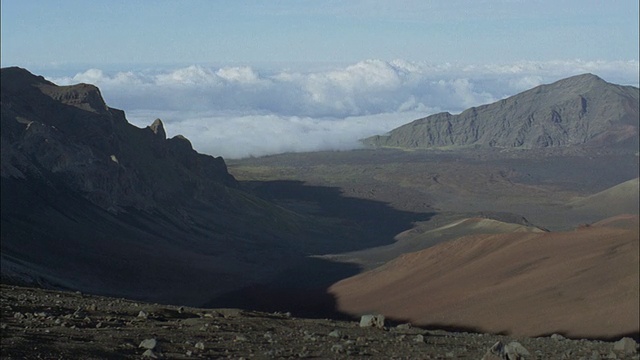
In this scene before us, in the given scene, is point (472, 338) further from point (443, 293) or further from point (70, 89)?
point (70, 89)

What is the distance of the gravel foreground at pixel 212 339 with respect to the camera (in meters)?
15.0

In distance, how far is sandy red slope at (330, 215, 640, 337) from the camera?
114 ft

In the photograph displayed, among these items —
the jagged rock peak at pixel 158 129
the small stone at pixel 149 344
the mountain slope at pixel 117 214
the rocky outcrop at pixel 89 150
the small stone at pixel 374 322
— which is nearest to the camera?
the small stone at pixel 149 344

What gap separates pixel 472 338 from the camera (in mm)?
24297

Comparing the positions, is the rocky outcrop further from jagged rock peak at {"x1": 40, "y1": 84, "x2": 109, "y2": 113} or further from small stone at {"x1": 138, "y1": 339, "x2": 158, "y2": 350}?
small stone at {"x1": 138, "y1": 339, "x2": 158, "y2": 350}

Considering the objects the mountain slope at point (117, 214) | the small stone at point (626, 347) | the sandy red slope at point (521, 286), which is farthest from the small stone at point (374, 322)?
the mountain slope at point (117, 214)

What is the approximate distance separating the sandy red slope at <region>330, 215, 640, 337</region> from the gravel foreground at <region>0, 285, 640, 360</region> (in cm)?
931

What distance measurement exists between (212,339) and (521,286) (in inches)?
1046

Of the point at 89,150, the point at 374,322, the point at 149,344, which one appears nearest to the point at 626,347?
the point at 374,322

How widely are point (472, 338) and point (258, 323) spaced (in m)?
5.79

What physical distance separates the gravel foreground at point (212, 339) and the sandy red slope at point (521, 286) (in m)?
9.31

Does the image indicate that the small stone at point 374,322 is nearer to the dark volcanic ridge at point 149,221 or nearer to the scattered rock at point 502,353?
the scattered rock at point 502,353

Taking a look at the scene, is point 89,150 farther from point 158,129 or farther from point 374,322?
point 374,322

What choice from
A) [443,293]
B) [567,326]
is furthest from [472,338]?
[443,293]
